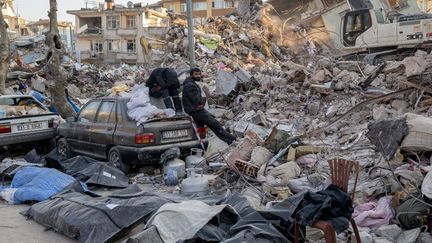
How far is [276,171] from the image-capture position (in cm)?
729

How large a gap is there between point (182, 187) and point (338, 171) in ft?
9.23

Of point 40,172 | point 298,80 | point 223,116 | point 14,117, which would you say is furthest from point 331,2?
point 40,172

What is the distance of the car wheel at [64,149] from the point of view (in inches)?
400

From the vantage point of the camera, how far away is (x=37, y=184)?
7180mm

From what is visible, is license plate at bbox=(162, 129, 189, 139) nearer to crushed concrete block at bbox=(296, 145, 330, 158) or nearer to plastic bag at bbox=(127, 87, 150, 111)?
plastic bag at bbox=(127, 87, 150, 111)

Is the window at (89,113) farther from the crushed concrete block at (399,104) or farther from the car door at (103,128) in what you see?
the crushed concrete block at (399,104)

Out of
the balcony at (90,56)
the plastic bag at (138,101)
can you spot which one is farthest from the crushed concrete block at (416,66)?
the balcony at (90,56)

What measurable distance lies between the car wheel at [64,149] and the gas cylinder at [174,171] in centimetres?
296

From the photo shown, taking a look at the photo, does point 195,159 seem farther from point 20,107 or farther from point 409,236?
point 20,107

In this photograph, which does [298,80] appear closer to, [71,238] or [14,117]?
[14,117]

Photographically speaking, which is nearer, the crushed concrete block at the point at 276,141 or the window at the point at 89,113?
the crushed concrete block at the point at 276,141

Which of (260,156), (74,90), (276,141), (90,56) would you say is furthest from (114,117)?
(90,56)

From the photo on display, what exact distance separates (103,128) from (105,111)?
15.2 inches

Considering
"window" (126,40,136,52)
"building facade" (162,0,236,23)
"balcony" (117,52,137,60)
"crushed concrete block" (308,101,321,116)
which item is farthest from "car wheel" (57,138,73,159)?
"building facade" (162,0,236,23)
